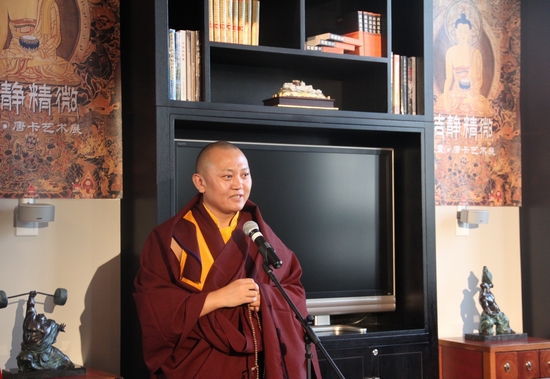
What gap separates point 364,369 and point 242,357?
1.02 metres

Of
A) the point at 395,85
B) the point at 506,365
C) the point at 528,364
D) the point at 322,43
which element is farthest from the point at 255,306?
Answer: the point at 528,364

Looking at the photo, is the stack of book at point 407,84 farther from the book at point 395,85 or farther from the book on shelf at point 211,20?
the book on shelf at point 211,20

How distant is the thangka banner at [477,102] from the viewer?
4.49m

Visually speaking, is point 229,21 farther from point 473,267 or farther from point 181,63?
point 473,267

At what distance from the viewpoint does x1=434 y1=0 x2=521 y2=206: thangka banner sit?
4.49 m

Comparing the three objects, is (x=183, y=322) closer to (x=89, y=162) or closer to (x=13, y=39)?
(x=89, y=162)

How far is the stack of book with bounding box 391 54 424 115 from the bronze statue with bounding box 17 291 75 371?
1862 mm

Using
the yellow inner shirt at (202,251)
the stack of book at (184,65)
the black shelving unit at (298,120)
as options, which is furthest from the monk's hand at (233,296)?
the stack of book at (184,65)

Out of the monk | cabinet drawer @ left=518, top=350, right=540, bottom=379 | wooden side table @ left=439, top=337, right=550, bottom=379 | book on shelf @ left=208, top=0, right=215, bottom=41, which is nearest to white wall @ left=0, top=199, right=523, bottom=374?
the monk

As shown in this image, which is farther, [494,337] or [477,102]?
[477,102]

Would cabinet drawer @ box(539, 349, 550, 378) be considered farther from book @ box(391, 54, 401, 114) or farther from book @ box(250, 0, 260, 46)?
book @ box(250, 0, 260, 46)

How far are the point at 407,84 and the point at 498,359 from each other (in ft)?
4.66

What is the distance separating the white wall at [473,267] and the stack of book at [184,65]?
1.70m

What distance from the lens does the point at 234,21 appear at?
139 inches
